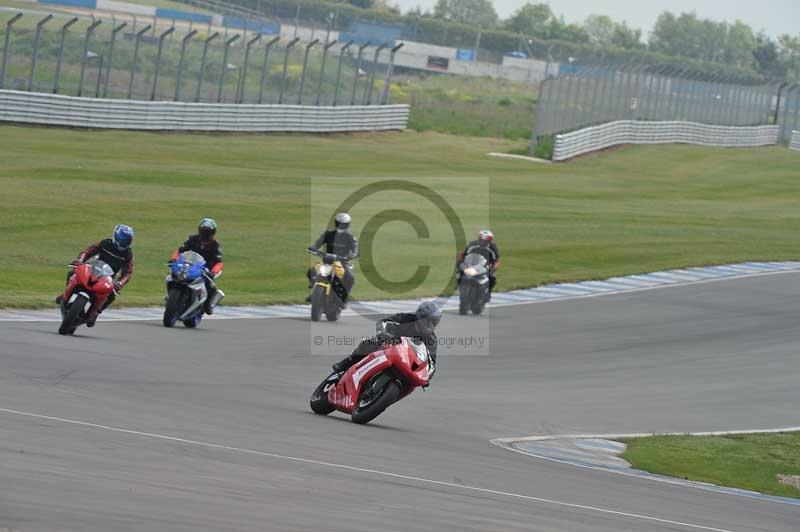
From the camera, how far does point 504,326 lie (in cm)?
2120

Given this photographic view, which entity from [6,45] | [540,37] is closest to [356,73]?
[6,45]

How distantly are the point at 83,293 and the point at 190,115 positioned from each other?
99.0ft

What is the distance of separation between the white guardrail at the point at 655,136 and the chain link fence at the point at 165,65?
8713 mm

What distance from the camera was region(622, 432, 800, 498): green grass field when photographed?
12.2m

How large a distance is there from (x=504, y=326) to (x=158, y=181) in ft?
47.5

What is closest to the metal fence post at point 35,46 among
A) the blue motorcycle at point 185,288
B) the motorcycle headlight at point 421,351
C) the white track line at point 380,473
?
the blue motorcycle at point 185,288

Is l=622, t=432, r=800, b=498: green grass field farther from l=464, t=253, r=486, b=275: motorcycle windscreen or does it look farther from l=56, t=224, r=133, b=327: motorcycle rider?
l=464, t=253, r=486, b=275: motorcycle windscreen

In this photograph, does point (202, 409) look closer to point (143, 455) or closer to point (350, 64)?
point (143, 455)

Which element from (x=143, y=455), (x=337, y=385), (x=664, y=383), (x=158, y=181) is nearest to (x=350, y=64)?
(x=158, y=181)

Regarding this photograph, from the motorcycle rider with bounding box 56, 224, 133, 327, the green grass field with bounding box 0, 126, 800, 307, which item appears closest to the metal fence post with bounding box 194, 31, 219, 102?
the green grass field with bounding box 0, 126, 800, 307

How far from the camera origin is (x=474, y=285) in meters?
22.4

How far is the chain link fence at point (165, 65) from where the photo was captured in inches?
1515

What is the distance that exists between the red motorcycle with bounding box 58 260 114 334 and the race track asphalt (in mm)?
217

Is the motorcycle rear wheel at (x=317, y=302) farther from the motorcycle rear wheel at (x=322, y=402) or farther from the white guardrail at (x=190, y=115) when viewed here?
the white guardrail at (x=190, y=115)
